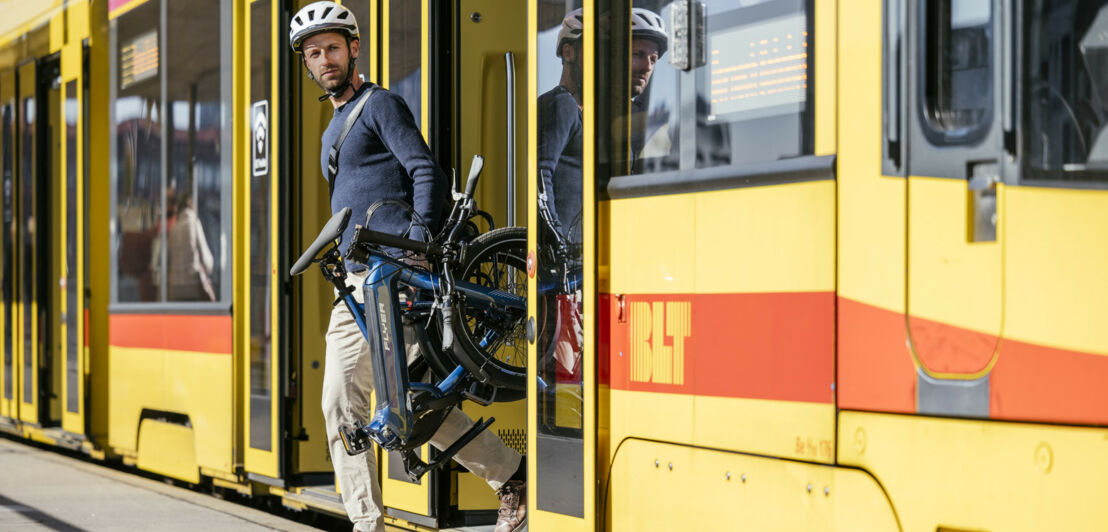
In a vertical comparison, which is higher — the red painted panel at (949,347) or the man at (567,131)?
the man at (567,131)

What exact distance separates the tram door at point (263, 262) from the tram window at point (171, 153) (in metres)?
0.30

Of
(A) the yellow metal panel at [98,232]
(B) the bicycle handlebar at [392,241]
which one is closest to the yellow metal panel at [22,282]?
(A) the yellow metal panel at [98,232]

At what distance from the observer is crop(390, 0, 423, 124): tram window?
5.49 m

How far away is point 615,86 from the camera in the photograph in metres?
3.97

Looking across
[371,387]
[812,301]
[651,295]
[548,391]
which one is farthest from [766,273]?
[371,387]

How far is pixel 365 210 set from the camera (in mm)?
5004

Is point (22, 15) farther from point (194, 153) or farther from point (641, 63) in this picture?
point (641, 63)

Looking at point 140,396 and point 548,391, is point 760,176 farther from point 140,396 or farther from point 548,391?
point 140,396

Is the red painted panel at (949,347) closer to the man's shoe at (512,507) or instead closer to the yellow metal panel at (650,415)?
the yellow metal panel at (650,415)

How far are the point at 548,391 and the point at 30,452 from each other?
7.47 metres

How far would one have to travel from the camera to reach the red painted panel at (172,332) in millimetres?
6977

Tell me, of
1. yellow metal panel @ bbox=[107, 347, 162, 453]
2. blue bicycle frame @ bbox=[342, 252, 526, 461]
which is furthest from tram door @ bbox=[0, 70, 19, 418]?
blue bicycle frame @ bbox=[342, 252, 526, 461]

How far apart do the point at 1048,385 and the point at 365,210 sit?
9.11ft

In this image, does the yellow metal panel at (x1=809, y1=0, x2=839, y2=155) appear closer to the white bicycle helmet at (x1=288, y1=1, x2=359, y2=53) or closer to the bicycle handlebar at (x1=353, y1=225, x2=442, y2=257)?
the bicycle handlebar at (x1=353, y1=225, x2=442, y2=257)
